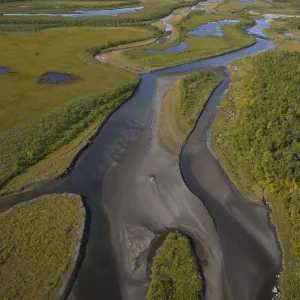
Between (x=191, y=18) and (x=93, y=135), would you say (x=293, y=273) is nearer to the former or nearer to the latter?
(x=93, y=135)

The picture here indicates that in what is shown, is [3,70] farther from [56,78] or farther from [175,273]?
[175,273]

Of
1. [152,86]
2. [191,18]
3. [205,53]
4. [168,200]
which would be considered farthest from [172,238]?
[191,18]

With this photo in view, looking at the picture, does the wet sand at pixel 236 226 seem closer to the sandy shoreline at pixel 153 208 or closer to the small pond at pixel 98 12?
the sandy shoreline at pixel 153 208

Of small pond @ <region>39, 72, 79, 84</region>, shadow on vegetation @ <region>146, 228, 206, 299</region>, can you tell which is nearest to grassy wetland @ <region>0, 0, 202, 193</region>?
small pond @ <region>39, 72, 79, 84</region>

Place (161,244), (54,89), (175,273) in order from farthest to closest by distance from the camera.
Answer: (54,89), (161,244), (175,273)

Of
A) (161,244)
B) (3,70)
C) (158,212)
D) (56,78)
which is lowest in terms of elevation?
(161,244)

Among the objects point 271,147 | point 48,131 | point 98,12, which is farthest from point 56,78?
point 98,12

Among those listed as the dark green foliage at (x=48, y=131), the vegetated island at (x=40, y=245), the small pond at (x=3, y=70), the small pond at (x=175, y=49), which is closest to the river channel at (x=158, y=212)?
the vegetated island at (x=40, y=245)
